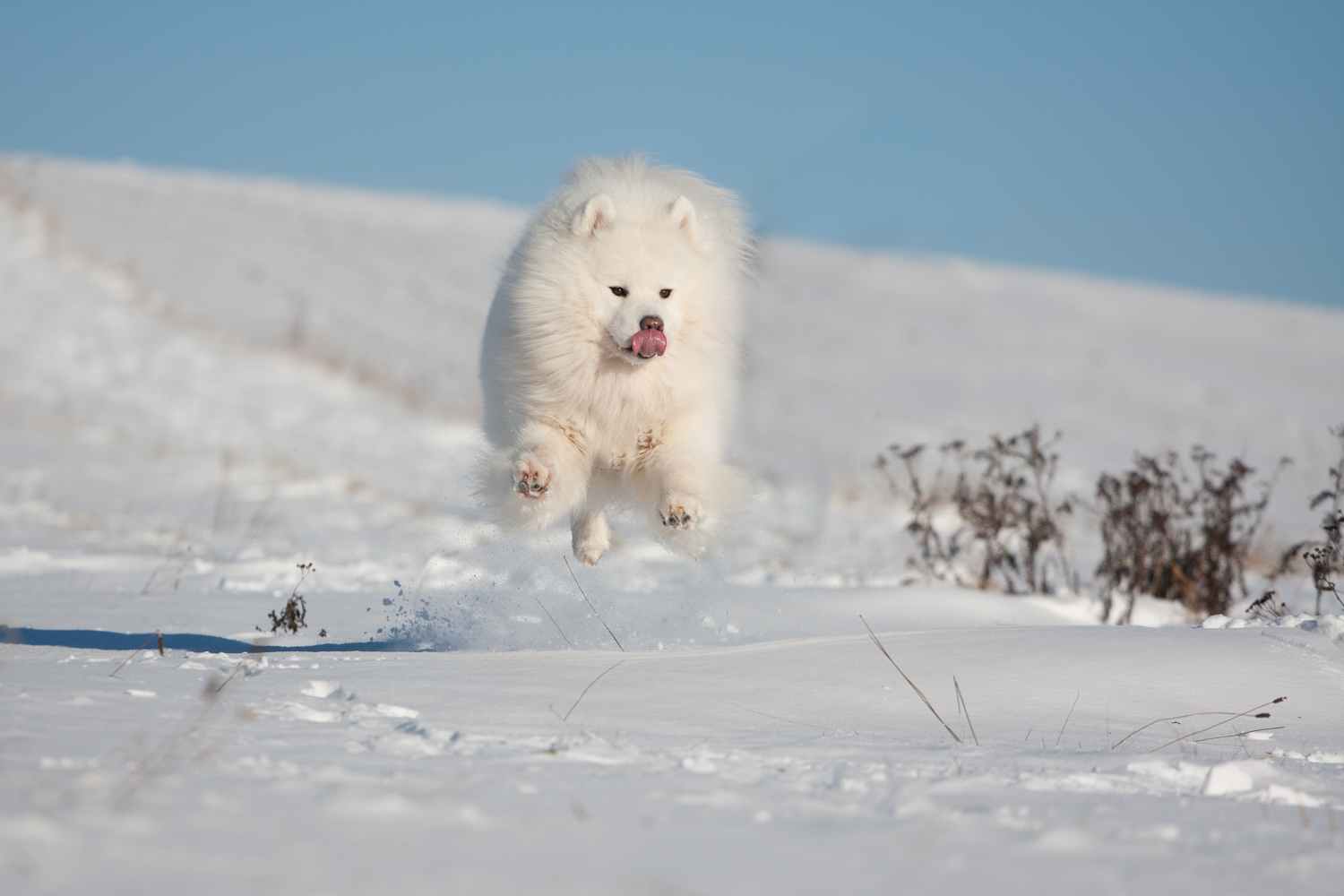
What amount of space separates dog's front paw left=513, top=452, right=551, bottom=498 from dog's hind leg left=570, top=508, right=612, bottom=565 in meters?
0.92

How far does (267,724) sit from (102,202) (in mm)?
25956

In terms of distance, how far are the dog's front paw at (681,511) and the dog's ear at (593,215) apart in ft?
3.72

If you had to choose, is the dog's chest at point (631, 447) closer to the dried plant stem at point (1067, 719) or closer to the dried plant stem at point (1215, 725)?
the dried plant stem at point (1067, 719)

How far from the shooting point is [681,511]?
154 inches

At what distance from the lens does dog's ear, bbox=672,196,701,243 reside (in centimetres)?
418

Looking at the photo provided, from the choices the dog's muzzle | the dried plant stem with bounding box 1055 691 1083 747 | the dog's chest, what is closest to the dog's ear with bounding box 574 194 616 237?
the dog's muzzle

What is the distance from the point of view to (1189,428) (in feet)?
67.6

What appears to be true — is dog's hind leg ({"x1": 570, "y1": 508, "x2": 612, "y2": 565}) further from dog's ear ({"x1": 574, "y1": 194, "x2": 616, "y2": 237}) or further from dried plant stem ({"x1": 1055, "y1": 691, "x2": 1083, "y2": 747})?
dried plant stem ({"x1": 1055, "y1": 691, "x2": 1083, "y2": 747})

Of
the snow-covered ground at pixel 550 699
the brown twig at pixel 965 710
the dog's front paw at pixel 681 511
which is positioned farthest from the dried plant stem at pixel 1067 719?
the dog's front paw at pixel 681 511

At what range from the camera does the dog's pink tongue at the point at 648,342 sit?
3.87m

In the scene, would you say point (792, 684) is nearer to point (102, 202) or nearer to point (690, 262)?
point (690, 262)

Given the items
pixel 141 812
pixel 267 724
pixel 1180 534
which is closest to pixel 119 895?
pixel 141 812

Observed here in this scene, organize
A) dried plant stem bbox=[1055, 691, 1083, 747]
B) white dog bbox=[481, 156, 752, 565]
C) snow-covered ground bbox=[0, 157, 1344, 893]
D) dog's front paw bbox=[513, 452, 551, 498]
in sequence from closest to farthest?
snow-covered ground bbox=[0, 157, 1344, 893] → dried plant stem bbox=[1055, 691, 1083, 747] → dog's front paw bbox=[513, 452, 551, 498] → white dog bbox=[481, 156, 752, 565]

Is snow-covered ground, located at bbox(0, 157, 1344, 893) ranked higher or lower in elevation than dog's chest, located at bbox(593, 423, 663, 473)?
lower
